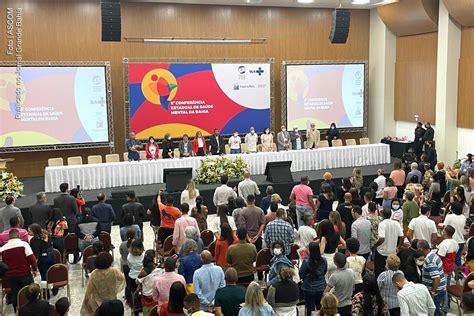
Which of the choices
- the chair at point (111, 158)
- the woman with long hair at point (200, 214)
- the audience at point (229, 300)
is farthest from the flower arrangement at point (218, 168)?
the audience at point (229, 300)

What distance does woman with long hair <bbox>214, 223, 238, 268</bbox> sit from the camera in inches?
257

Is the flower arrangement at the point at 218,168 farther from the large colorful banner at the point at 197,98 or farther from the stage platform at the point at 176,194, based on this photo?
the large colorful banner at the point at 197,98

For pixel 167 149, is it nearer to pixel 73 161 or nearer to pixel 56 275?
pixel 73 161

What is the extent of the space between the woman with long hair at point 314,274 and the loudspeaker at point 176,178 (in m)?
6.84

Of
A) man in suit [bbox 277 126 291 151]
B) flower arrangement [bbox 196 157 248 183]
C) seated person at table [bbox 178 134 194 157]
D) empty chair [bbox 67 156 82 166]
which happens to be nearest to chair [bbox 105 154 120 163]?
empty chair [bbox 67 156 82 166]

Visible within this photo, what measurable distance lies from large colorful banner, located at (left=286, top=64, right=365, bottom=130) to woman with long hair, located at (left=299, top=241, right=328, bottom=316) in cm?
1245

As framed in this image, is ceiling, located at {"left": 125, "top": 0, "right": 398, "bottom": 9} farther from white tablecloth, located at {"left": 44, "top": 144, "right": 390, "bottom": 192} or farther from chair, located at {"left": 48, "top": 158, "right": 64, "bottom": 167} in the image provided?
chair, located at {"left": 48, "top": 158, "right": 64, "bottom": 167}

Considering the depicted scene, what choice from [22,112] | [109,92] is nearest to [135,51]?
[109,92]

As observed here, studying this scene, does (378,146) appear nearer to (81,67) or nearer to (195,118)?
(195,118)

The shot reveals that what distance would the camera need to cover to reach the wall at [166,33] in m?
15.3

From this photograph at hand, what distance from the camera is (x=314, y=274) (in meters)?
5.78

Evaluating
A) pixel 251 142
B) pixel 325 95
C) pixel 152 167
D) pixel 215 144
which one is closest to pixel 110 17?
pixel 152 167

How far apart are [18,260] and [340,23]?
10880 millimetres

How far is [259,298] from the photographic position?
15.0ft
